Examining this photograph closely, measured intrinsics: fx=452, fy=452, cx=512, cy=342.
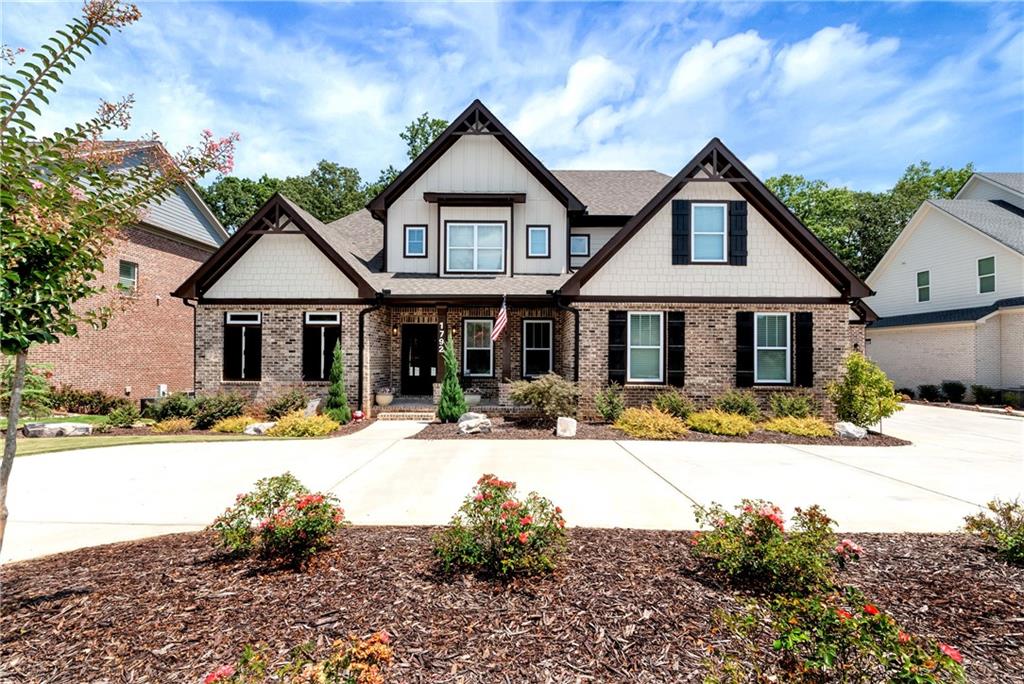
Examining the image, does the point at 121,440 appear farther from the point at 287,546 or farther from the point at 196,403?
the point at 287,546

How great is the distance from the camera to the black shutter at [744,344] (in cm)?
1290

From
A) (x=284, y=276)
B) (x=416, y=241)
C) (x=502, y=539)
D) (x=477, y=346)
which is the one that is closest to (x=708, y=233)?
(x=477, y=346)

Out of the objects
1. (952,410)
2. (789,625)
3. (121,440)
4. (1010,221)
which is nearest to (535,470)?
(789,625)

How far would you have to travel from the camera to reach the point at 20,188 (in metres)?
2.64

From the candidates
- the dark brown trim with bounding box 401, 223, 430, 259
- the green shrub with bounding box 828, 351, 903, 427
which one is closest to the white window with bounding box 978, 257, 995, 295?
the green shrub with bounding box 828, 351, 903, 427

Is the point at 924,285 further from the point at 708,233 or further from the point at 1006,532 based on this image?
the point at 1006,532

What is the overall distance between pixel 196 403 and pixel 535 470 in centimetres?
1015

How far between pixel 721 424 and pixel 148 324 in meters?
21.2

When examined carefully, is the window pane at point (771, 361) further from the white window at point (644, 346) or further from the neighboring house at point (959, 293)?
the neighboring house at point (959, 293)

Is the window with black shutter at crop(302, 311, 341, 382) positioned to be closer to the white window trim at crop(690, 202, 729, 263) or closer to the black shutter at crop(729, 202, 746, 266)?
the white window trim at crop(690, 202, 729, 263)

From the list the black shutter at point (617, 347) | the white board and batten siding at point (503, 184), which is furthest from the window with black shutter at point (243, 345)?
the black shutter at point (617, 347)

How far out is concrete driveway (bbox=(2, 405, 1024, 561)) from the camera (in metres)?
5.29

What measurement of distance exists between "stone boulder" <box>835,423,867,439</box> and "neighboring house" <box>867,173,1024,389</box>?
13.3 meters

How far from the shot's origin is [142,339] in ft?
58.9
